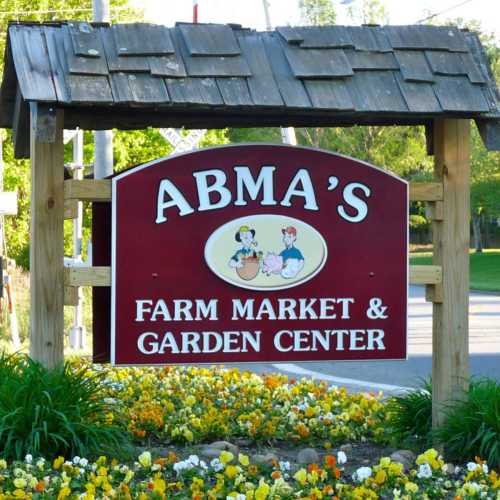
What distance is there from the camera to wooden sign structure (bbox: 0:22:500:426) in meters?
5.22

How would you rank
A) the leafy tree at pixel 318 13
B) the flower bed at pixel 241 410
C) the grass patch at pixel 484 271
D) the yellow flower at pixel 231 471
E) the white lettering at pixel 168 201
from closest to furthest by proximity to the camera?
the yellow flower at pixel 231 471 → the white lettering at pixel 168 201 → the flower bed at pixel 241 410 → the grass patch at pixel 484 271 → the leafy tree at pixel 318 13

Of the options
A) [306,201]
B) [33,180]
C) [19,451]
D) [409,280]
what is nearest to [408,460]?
[409,280]

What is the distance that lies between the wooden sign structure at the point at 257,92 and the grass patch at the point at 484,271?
2207cm

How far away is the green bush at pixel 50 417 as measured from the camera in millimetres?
4914

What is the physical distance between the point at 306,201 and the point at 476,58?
1259 mm

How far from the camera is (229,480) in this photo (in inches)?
185

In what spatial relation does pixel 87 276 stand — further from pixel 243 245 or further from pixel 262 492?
pixel 262 492

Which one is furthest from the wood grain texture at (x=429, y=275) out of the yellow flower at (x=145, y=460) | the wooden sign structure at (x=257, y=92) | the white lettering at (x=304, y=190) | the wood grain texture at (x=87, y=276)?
the yellow flower at (x=145, y=460)

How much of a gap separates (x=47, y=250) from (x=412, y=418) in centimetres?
225

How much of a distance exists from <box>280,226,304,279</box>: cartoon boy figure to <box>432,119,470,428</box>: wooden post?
2.59 feet

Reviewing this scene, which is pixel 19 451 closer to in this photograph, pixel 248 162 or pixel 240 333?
pixel 240 333

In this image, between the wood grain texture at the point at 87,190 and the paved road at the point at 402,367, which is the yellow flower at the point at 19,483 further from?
the paved road at the point at 402,367

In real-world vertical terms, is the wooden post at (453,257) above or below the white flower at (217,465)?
above

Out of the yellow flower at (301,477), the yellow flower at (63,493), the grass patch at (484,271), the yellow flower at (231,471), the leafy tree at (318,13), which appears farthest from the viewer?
the leafy tree at (318,13)
